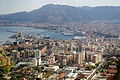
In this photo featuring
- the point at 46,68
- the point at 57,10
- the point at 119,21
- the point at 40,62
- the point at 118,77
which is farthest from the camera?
the point at 57,10

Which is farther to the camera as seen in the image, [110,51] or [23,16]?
[23,16]

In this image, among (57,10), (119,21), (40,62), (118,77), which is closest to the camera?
(118,77)

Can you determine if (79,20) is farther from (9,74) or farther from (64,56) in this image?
(9,74)

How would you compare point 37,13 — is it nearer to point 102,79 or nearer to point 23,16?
point 23,16

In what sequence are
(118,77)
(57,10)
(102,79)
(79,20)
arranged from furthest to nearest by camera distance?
(57,10)
(79,20)
(102,79)
(118,77)

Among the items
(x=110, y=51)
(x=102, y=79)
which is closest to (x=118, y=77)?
(x=102, y=79)

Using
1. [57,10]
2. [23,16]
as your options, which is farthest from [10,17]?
[57,10]
